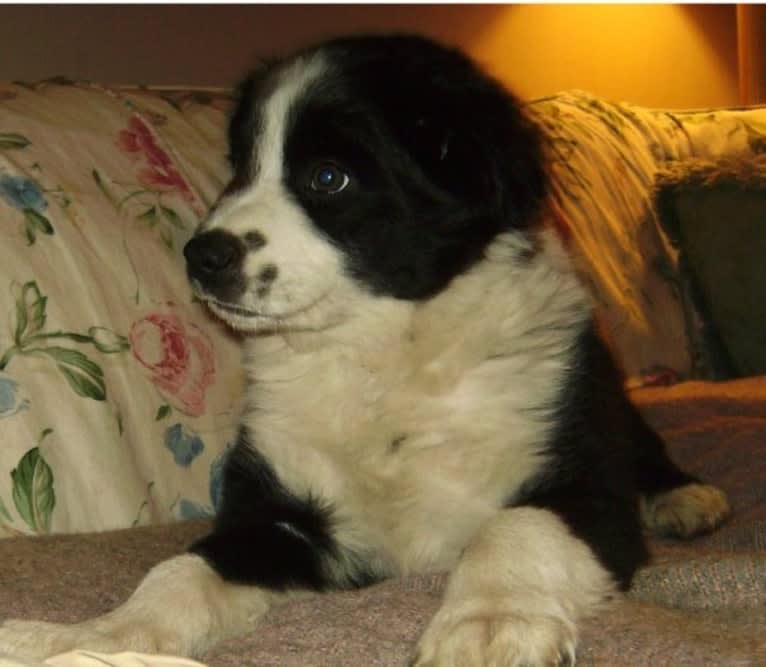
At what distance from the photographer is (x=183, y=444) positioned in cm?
230

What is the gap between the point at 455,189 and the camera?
2.00 meters

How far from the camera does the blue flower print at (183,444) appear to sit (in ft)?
7.50

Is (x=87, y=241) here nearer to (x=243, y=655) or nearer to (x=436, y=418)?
(x=436, y=418)

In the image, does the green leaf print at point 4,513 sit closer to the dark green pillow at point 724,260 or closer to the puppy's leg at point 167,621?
the puppy's leg at point 167,621

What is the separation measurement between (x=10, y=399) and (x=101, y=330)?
25 centimetres

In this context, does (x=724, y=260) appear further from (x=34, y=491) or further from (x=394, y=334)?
(x=34, y=491)

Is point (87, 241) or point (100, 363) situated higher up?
point (87, 241)

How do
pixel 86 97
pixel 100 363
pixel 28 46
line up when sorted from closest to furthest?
pixel 100 363, pixel 86 97, pixel 28 46

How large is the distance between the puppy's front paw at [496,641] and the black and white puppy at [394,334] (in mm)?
346

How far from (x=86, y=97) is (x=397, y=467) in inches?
48.4

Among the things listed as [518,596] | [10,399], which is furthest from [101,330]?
[518,596]

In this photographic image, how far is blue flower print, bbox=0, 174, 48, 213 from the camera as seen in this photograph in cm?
225

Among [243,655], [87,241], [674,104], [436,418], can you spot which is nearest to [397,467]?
[436,418]

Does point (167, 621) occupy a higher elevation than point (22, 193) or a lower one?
lower
